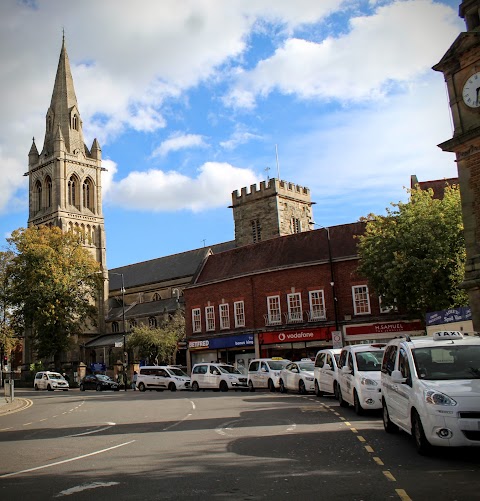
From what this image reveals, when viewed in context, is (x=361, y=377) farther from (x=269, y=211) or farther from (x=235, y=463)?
(x=269, y=211)

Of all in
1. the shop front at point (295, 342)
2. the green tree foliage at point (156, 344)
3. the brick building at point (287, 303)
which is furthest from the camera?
the green tree foliage at point (156, 344)

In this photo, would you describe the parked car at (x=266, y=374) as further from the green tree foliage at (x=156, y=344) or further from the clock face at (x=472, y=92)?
the green tree foliage at (x=156, y=344)

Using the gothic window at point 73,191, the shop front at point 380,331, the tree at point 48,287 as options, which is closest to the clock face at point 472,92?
the shop front at point 380,331

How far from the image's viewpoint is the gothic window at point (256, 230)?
64.1 meters

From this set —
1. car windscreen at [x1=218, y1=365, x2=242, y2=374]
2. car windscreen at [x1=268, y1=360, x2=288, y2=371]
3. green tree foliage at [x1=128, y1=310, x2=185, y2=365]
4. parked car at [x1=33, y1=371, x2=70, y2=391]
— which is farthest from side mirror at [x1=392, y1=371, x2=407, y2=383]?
green tree foliage at [x1=128, y1=310, x2=185, y2=365]

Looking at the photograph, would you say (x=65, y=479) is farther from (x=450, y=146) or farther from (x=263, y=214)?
(x=263, y=214)

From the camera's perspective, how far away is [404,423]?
9547mm

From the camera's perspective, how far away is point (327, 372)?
1959 cm

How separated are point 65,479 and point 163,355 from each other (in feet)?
148

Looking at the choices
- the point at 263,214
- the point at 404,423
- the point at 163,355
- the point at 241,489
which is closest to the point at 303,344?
the point at 163,355

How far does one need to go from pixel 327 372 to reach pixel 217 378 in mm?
13193

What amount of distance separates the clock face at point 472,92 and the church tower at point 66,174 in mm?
68292

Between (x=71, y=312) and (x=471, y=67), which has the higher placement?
(x=471, y=67)

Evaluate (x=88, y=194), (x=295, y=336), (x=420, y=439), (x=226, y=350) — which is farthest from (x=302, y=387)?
(x=88, y=194)
